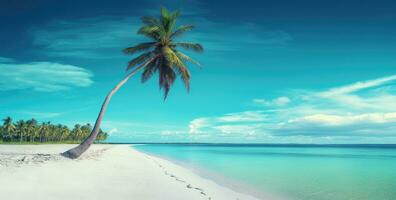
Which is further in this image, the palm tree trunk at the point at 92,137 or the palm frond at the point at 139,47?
the palm frond at the point at 139,47

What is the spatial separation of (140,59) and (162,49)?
5.55 ft

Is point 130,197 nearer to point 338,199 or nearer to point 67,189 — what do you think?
point 67,189

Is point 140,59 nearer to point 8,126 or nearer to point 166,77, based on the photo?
point 166,77

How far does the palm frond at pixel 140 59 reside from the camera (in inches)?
843

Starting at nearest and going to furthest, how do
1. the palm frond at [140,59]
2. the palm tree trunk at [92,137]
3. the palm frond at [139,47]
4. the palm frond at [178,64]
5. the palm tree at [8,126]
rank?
the palm tree trunk at [92,137], the palm frond at [178,64], the palm frond at [140,59], the palm frond at [139,47], the palm tree at [8,126]

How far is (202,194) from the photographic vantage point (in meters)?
10.8

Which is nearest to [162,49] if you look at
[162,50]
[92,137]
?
[162,50]

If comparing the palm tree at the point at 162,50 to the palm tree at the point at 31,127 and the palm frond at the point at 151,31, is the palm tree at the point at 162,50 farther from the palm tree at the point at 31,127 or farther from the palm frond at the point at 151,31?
the palm tree at the point at 31,127

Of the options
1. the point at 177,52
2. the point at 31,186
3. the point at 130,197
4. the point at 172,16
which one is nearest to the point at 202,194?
the point at 130,197

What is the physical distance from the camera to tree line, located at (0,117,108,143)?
86812 millimetres

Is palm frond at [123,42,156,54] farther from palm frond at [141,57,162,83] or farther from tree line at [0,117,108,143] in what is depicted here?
tree line at [0,117,108,143]

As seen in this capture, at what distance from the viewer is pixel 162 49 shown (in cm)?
2117

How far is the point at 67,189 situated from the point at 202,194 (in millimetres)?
4294

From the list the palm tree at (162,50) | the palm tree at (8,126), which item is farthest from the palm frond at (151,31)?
the palm tree at (8,126)
